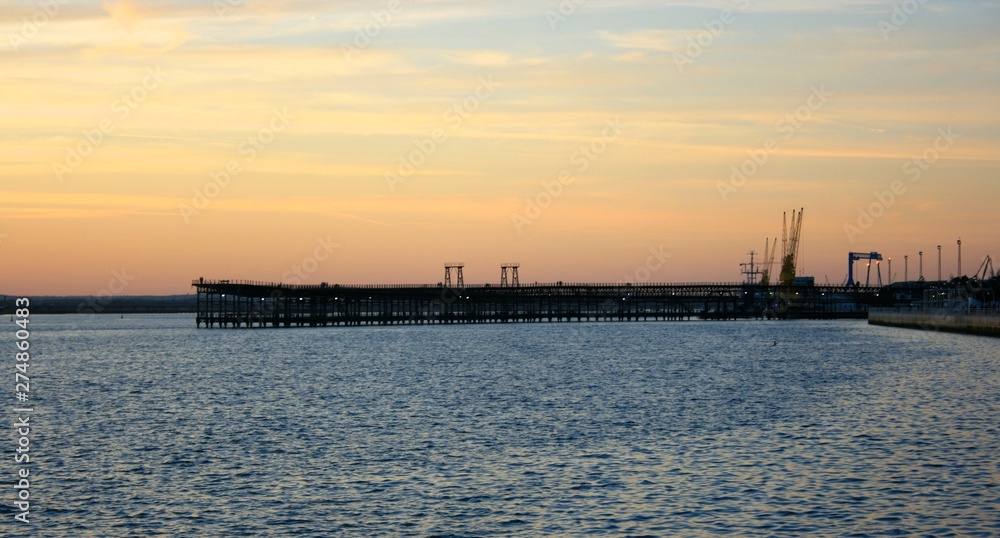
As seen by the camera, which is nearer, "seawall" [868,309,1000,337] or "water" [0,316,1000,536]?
"water" [0,316,1000,536]

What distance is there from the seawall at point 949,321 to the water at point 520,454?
1835 inches

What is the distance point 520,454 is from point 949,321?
119 metres

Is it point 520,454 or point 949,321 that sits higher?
point 949,321

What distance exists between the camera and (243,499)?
31.4 meters

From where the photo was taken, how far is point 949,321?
468ft

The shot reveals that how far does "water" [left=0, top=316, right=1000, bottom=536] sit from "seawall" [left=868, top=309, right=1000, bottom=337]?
46602mm

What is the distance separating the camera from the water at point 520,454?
93.5ft

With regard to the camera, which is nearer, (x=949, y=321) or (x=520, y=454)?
(x=520, y=454)

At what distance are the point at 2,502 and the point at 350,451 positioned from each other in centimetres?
1292

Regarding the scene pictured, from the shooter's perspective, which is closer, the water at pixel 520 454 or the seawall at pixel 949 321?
the water at pixel 520 454

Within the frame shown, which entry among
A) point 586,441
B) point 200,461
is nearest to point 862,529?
point 586,441

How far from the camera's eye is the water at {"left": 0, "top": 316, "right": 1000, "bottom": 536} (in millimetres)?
28484

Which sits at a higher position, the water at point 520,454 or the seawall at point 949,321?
the seawall at point 949,321

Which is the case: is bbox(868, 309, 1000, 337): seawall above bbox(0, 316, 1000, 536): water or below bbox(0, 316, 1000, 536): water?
above
